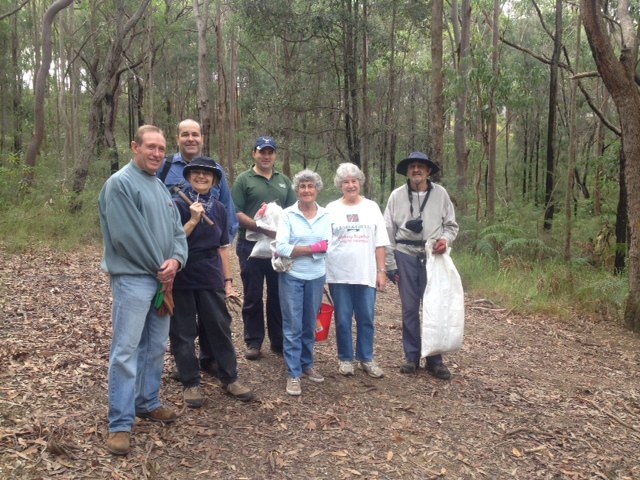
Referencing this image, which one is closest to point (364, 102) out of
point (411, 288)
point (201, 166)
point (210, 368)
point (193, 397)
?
point (411, 288)

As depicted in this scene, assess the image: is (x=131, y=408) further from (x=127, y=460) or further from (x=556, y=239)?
(x=556, y=239)

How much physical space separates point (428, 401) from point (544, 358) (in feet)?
7.19

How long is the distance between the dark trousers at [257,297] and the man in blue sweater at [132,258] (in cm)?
143

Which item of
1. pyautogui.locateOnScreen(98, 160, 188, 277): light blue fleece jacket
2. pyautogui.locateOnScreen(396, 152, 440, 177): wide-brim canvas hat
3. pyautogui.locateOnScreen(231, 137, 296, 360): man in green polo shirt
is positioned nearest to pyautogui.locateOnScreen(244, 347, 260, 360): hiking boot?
pyautogui.locateOnScreen(231, 137, 296, 360): man in green polo shirt

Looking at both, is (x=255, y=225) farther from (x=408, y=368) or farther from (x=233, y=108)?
(x=233, y=108)

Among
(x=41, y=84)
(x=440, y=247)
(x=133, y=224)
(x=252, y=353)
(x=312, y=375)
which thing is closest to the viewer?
(x=133, y=224)

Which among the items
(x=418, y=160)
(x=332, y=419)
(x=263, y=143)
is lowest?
(x=332, y=419)

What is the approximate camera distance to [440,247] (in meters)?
4.74

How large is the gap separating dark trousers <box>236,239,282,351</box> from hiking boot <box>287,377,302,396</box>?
28.5 inches

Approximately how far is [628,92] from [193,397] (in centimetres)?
602

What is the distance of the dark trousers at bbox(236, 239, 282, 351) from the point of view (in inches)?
190

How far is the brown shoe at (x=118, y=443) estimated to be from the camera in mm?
3221

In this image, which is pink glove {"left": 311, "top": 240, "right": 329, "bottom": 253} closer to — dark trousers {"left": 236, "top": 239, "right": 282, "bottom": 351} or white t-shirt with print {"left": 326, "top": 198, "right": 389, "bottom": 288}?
white t-shirt with print {"left": 326, "top": 198, "right": 389, "bottom": 288}

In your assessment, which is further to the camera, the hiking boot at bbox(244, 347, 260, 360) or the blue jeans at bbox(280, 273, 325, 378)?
the hiking boot at bbox(244, 347, 260, 360)
